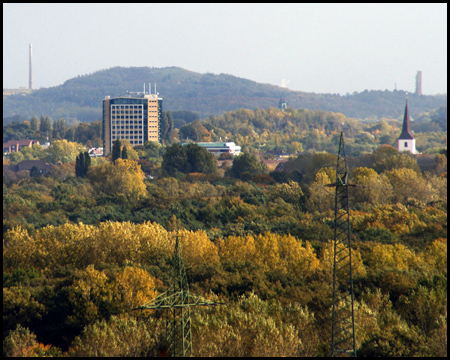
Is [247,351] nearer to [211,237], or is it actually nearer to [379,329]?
[379,329]

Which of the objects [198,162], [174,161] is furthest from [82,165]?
[198,162]

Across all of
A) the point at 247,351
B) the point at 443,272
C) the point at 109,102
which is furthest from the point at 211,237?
the point at 109,102

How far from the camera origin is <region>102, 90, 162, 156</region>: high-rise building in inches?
7160

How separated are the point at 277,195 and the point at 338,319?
150 ft

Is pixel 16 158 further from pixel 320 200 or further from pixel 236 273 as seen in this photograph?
pixel 236 273

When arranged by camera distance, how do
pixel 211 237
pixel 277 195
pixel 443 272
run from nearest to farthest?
pixel 443 272, pixel 211 237, pixel 277 195

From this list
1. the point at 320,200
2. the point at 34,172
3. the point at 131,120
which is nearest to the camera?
the point at 320,200

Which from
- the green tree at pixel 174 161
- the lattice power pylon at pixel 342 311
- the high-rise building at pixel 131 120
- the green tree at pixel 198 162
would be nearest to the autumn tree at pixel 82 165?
the green tree at pixel 174 161

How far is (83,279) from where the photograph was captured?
111 feet

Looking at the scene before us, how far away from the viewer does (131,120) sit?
603 feet

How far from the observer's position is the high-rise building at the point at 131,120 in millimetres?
181875

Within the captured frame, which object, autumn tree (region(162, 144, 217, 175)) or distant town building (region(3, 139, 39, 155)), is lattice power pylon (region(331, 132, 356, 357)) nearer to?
autumn tree (region(162, 144, 217, 175))

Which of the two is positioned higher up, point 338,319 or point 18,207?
point 338,319

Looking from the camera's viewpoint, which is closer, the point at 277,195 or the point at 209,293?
the point at 209,293
